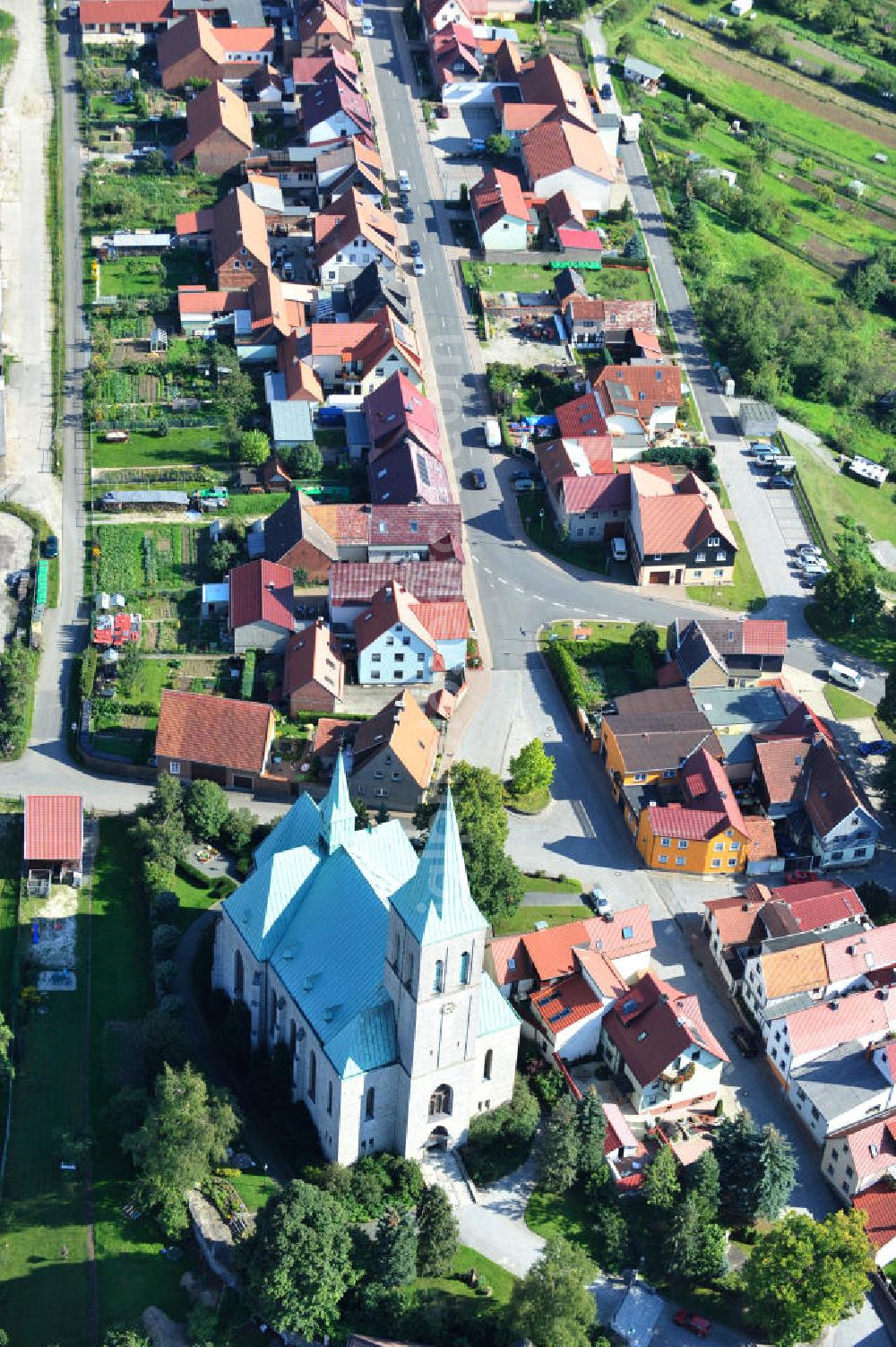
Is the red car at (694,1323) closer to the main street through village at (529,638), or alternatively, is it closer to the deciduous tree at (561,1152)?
the main street through village at (529,638)

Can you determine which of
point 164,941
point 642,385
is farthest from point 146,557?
point 642,385

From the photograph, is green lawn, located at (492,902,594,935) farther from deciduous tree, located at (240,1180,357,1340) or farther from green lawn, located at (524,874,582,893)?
deciduous tree, located at (240,1180,357,1340)

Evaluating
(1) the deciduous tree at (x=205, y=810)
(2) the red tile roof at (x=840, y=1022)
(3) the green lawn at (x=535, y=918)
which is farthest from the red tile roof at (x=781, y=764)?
(1) the deciduous tree at (x=205, y=810)

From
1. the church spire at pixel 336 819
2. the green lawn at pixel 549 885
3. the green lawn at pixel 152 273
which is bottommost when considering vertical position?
the green lawn at pixel 549 885

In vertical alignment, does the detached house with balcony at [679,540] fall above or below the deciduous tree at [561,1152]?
above

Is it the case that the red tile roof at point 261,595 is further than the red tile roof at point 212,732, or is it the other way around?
the red tile roof at point 261,595

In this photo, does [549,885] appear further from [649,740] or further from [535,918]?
[649,740]
